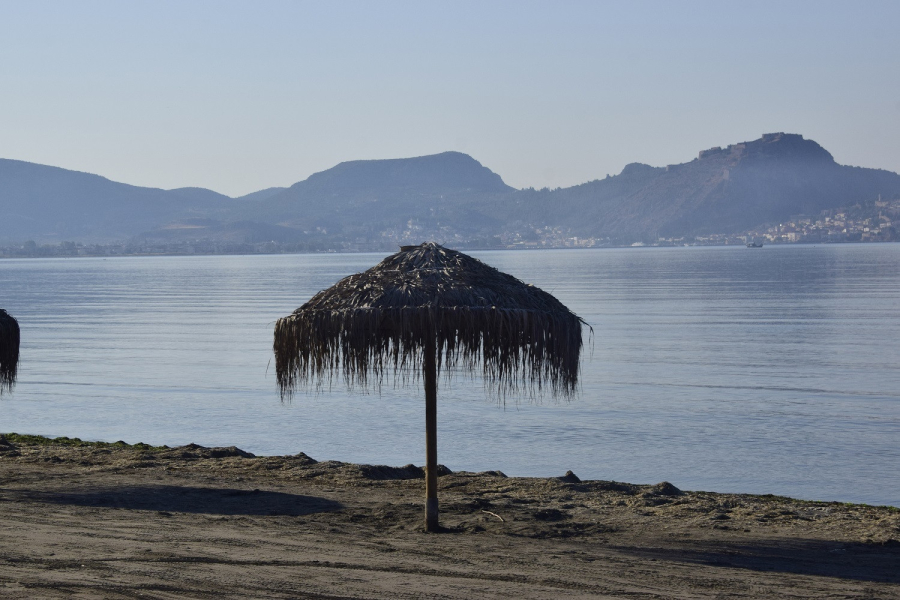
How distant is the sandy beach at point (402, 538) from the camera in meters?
7.42

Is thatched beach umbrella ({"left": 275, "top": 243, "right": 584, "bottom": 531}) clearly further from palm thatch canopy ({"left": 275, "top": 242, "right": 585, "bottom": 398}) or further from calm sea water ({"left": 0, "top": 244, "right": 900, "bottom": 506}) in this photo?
calm sea water ({"left": 0, "top": 244, "right": 900, "bottom": 506})

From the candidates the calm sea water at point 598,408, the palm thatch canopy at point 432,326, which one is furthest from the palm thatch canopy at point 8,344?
the palm thatch canopy at point 432,326

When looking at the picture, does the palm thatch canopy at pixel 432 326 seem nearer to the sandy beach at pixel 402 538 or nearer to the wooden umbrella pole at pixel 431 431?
the wooden umbrella pole at pixel 431 431

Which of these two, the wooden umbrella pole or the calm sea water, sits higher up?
the wooden umbrella pole

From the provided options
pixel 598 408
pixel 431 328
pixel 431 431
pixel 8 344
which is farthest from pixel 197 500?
pixel 598 408

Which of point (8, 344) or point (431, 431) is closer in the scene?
point (431, 431)

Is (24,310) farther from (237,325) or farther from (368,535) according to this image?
(368,535)

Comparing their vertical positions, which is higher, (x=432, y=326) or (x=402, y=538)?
(x=432, y=326)

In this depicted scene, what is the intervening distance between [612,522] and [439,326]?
3.05 meters

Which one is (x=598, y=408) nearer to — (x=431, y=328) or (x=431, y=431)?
(x=431, y=431)

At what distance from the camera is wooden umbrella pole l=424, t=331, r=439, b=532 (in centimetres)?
880

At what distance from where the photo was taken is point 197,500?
35.3ft

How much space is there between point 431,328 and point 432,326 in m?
0.03

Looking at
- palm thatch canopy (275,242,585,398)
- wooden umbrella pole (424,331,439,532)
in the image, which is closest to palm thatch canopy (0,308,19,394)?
palm thatch canopy (275,242,585,398)
